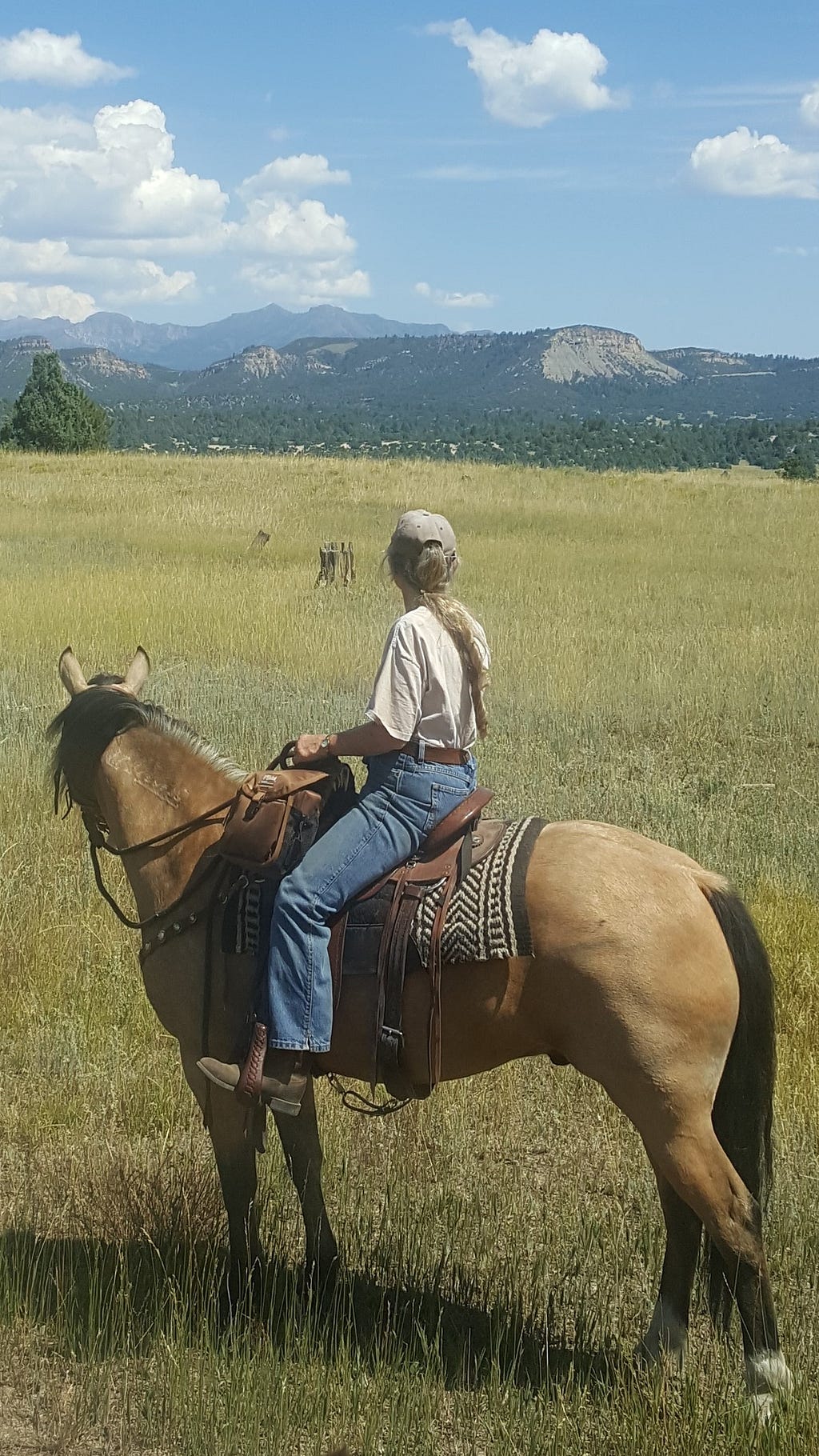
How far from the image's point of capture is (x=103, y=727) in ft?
13.3

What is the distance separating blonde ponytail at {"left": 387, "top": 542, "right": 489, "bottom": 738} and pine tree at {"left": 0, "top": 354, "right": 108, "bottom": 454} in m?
62.4

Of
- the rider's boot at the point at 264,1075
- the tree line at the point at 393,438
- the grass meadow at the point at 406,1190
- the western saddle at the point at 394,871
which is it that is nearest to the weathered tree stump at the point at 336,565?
the grass meadow at the point at 406,1190

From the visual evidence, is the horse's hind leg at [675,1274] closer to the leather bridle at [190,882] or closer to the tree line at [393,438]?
the leather bridle at [190,882]

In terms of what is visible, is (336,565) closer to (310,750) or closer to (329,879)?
(310,750)

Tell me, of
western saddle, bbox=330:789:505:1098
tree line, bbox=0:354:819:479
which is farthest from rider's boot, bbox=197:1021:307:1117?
tree line, bbox=0:354:819:479

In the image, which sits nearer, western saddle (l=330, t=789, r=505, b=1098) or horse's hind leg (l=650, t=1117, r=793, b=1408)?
horse's hind leg (l=650, t=1117, r=793, b=1408)

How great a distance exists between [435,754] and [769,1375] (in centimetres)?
195

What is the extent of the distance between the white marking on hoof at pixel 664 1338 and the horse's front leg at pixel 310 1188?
3.31ft

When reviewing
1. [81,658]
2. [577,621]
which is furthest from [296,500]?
[81,658]

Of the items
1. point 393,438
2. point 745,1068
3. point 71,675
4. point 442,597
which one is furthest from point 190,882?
point 393,438

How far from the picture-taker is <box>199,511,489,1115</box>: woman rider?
11.9 feet

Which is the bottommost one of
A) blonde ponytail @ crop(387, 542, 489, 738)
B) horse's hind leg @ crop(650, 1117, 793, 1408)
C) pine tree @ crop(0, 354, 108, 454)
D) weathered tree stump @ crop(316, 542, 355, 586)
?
horse's hind leg @ crop(650, 1117, 793, 1408)

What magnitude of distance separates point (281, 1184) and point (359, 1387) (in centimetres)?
104

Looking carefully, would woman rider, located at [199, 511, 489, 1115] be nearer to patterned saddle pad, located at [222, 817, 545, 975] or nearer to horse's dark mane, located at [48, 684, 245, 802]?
patterned saddle pad, located at [222, 817, 545, 975]
